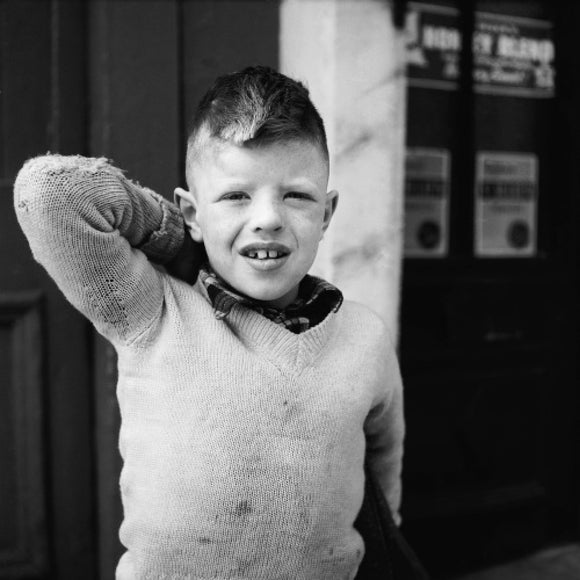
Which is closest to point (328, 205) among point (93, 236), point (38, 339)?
point (93, 236)

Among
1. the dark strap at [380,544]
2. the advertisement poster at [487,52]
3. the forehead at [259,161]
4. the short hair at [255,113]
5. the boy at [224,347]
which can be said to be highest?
the advertisement poster at [487,52]

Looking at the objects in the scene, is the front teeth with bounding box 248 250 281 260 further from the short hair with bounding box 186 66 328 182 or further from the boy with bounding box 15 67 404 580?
the short hair with bounding box 186 66 328 182

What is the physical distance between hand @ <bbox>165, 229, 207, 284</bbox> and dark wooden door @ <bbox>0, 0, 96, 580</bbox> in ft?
2.81

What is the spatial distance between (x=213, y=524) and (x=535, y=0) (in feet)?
8.31

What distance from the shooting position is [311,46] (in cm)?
229

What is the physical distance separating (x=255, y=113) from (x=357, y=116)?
3.53ft

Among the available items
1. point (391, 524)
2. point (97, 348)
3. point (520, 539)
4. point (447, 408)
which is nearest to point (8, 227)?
point (97, 348)

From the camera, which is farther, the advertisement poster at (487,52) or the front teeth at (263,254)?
the advertisement poster at (487,52)

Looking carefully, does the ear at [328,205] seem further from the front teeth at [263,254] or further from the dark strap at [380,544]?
the dark strap at [380,544]

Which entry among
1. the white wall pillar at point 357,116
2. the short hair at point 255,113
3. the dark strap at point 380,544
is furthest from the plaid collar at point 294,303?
Answer: the white wall pillar at point 357,116

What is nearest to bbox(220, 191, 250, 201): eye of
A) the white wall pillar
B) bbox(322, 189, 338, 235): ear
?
bbox(322, 189, 338, 235): ear

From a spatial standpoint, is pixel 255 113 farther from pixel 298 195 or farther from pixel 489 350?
pixel 489 350

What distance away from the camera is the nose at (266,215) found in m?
1.27

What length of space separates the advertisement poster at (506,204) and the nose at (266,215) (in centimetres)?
176
